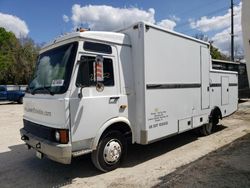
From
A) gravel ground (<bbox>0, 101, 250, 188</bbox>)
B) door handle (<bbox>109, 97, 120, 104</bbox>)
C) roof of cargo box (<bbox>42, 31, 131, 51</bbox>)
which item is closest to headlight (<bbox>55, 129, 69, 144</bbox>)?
gravel ground (<bbox>0, 101, 250, 188</bbox>)

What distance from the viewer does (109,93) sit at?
17.0 ft

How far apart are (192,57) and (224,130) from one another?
3523 mm

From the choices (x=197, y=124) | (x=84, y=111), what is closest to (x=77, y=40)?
(x=84, y=111)

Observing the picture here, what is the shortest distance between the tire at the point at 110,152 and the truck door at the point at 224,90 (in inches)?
188

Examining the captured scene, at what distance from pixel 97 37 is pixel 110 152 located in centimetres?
232

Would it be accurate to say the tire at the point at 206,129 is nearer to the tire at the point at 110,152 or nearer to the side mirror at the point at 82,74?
the tire at the point at 110,152

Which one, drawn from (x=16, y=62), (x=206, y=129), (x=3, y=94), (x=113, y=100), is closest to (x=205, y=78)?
(x=206, y=129)

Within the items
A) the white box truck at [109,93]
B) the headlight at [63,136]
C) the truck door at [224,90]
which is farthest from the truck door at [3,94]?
the headlight at [63,136]

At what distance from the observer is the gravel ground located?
4797 millimetres

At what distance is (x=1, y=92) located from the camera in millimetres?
23406

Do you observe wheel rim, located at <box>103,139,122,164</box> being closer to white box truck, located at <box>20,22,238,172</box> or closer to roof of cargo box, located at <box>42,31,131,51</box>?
white box truck, located at <box>20,22,238,172</box>

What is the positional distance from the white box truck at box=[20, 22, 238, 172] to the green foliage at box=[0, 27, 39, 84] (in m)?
30.6

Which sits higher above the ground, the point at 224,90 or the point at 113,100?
the point at 224,90

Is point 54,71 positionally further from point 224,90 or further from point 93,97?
point 224,90
